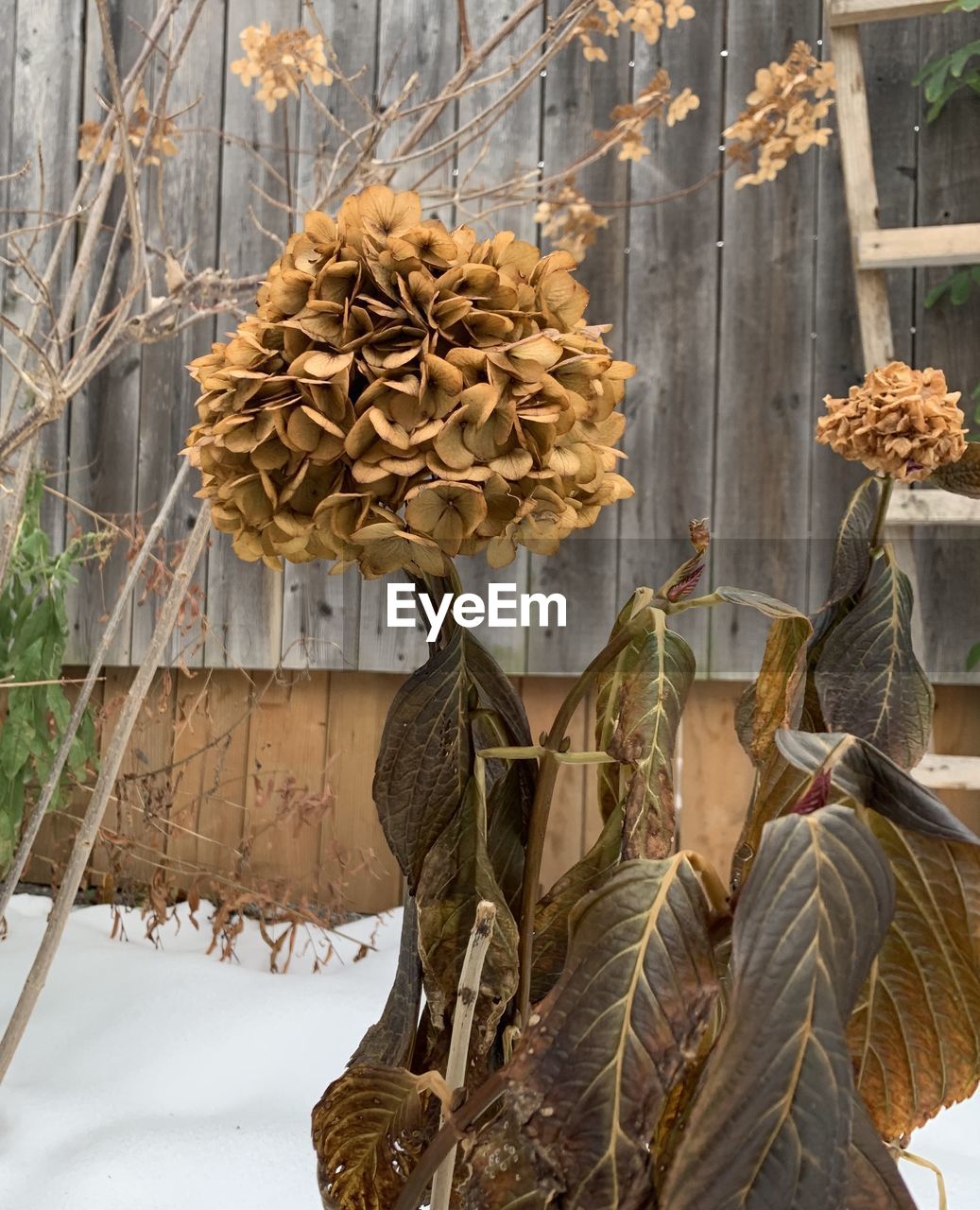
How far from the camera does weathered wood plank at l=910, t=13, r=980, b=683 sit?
150 cm

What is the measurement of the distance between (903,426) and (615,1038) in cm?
32

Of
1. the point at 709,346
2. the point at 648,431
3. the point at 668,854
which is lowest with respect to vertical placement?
the point at 668,854

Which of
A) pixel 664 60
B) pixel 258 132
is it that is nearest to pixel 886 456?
pixel 664 60

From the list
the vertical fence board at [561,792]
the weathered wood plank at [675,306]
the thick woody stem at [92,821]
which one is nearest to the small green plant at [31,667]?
the thick woody stem at [92,821]

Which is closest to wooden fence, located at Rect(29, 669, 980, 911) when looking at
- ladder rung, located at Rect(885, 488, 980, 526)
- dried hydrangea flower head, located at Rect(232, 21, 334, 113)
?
ladder rung, located at Rect(885, 488, 980, 526)

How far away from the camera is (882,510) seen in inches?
20.5

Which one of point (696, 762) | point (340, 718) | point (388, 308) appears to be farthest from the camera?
point (340, 718)

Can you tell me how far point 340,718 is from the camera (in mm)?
1823

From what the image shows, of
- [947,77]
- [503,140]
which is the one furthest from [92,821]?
[947,77]

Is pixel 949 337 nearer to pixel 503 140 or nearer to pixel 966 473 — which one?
pixel 503 140

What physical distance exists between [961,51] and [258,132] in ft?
3.67

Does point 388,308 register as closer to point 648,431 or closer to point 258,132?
point 648,431

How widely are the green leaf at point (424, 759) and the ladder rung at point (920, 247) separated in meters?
1.12

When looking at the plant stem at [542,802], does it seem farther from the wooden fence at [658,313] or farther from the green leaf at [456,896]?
the wooden fence at [658,313]
